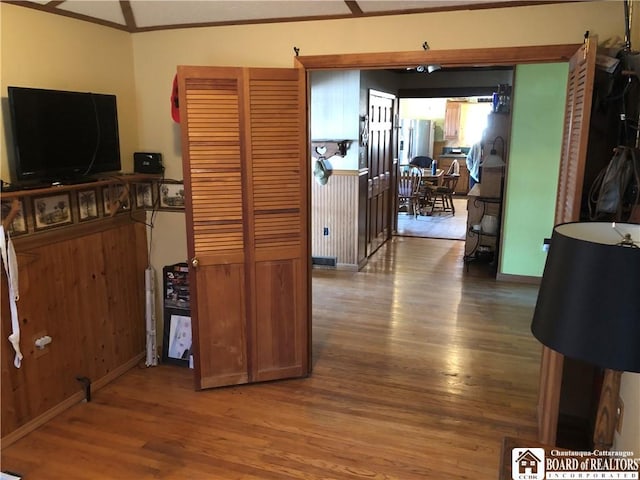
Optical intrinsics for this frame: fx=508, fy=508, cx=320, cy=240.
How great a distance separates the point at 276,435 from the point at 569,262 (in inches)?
78.9

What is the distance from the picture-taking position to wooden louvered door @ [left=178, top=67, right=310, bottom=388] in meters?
2.90

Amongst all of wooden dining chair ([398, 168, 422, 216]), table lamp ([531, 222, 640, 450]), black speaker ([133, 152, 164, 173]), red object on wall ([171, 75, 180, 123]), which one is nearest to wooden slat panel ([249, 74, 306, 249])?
red object on wall ([171, 75, 180, 123])

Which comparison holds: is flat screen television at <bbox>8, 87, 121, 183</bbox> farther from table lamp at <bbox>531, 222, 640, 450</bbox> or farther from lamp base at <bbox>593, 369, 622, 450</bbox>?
lamp base at <bbox>593, 369, 622, 450</bbox>

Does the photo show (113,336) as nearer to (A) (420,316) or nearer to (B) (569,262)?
(A) (420,316)

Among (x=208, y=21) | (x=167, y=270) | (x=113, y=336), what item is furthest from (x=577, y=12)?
(x=113, y=336)

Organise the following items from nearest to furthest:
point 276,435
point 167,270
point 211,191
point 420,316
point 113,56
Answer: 1. point 276,435
2. point 211,191
3. point 113,56
4. point 167,270
5. point 420,316

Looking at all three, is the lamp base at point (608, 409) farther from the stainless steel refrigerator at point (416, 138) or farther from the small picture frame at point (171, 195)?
the stainless steel refrigerator at point (416, 138)

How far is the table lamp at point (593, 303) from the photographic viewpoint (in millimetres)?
1173

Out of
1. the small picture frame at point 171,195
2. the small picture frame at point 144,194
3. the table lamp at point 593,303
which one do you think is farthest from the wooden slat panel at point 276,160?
the table lamp at point 593,303

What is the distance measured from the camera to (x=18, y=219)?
102 inches

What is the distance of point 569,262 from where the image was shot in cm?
127

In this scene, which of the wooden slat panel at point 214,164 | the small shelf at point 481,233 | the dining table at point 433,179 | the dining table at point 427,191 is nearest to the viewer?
the wooden slat panel at point 214,164

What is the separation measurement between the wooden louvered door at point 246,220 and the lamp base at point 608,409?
77.6 inches

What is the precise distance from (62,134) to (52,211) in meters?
0.43
